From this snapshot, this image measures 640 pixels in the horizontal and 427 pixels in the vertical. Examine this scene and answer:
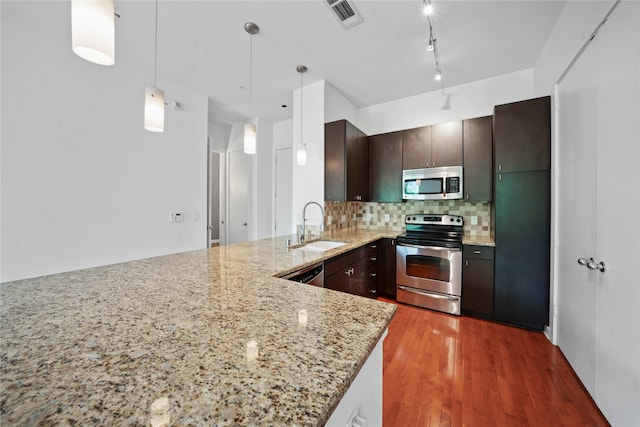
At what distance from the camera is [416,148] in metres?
3.16

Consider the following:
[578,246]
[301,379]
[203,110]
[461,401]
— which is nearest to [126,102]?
[203,110]

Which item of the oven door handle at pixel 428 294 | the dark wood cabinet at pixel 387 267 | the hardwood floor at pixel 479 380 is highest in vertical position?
the dark wood cabinet at pixel 387 267

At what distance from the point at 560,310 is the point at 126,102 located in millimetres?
4758

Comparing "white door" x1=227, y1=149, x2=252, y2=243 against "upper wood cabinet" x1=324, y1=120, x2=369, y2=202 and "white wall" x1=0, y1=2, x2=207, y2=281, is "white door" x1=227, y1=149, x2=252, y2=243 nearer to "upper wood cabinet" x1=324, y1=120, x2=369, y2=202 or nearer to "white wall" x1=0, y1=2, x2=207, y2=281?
"white wall" x1=0, y1=2, x2=207, y2=281

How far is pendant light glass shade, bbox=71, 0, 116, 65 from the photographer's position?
84cm

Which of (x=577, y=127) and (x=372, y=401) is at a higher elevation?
(x=577, y=127)

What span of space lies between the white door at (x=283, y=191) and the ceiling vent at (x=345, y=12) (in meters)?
2.46

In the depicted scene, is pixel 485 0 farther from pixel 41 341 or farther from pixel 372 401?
pixel 41 341

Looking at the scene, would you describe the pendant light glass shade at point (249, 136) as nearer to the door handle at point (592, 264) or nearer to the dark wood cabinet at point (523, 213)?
the dark wood cabinet at point (523, 213)

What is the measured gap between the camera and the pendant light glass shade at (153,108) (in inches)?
58.7

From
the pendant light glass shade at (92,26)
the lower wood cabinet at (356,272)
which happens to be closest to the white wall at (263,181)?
the lower wood cabinet at (356,272)

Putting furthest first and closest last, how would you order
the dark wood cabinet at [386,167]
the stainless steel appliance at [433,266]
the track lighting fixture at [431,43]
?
the dark wood cabinet at [386,167] < the stainless steel appliance at [433,266] < the track lighting fixture at [431,43]

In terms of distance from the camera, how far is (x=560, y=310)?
6.66 ft

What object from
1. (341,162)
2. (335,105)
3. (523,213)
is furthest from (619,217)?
(335,105)
